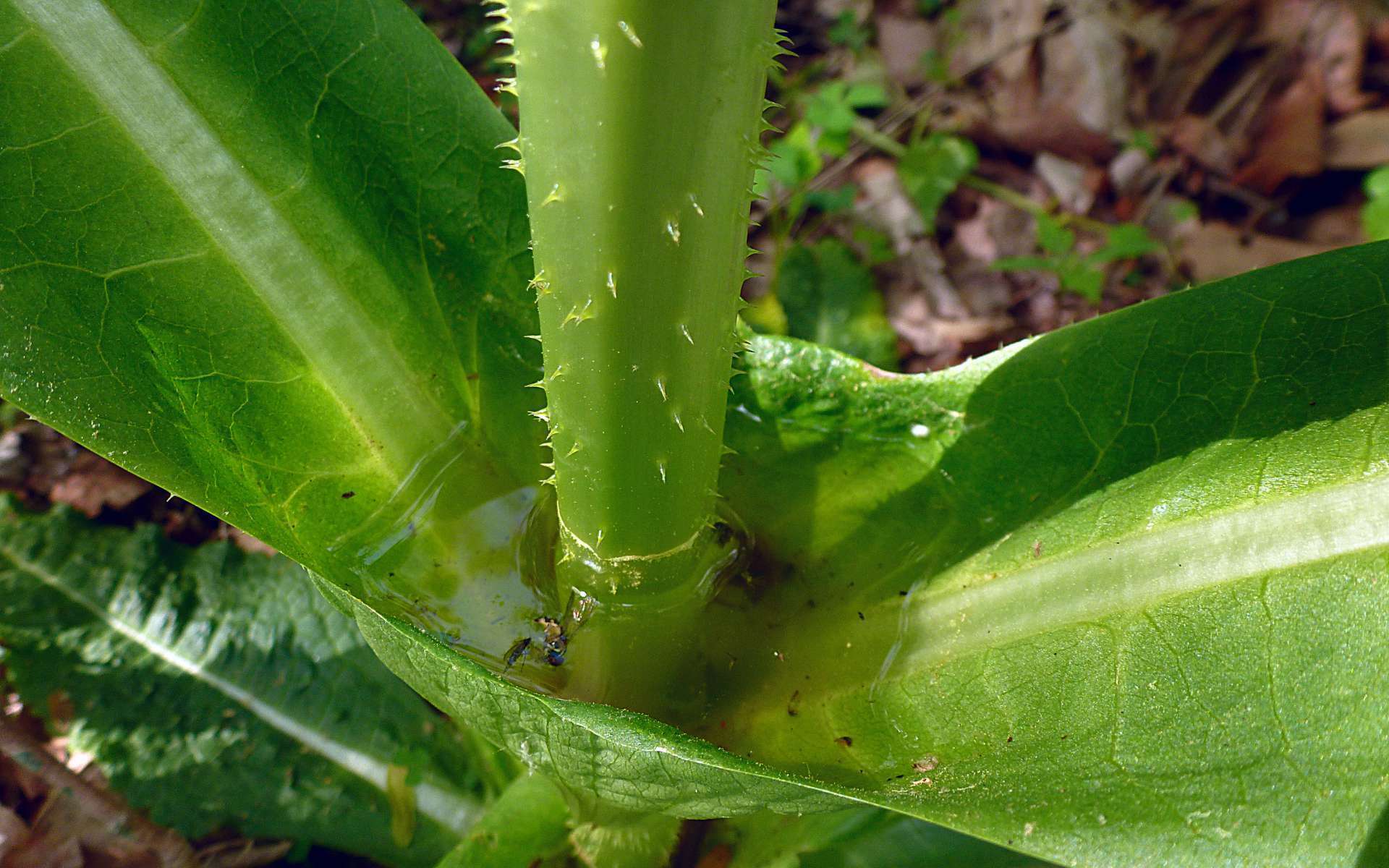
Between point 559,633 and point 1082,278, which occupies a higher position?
point 559,633

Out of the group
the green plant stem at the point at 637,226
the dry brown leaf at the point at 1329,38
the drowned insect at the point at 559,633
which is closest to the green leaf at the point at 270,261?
the drowned insect at the point at 559,633

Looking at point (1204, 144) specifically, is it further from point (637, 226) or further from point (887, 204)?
point (637, 226)

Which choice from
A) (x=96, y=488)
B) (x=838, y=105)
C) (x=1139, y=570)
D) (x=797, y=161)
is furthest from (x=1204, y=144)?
(x=96, y=488)

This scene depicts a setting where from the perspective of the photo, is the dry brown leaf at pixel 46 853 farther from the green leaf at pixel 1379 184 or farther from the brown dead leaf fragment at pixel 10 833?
the green leaf at pixel 1379 184

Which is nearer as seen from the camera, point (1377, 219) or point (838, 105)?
point (1377, 219)

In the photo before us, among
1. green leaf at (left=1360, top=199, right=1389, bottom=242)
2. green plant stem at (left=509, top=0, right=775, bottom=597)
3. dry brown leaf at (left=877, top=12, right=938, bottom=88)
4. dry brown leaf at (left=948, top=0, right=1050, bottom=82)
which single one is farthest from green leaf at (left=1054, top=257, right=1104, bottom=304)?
green plant stem at (left=509, top=0, right=775, bottom=597)

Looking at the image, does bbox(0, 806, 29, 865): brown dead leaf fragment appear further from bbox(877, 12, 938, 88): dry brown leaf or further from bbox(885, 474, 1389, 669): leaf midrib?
bbox(877, 12, 938, 88): dry brown leaf

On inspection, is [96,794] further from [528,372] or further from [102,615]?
[528,372]
